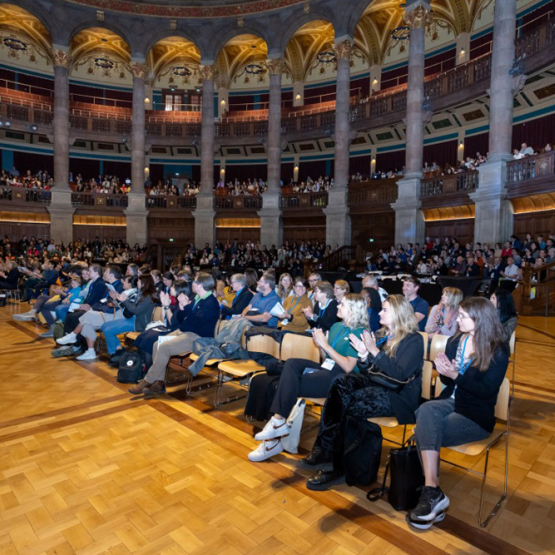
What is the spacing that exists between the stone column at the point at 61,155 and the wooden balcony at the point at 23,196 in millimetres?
724

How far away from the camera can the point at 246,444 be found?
12.1ft

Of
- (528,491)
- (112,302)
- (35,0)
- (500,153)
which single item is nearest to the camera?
(528,491)

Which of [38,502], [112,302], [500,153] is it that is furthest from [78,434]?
[500,153]

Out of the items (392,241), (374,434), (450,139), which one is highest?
(450,139)

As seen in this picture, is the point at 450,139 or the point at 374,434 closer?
the point at 374,434

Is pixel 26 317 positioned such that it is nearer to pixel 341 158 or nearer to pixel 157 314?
pixel 157 314

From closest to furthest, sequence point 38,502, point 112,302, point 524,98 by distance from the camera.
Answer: point 38,502 < point 112,302 < point 524,98

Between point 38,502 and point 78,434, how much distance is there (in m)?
1.02

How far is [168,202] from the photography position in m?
23.3

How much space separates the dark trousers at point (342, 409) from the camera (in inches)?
120

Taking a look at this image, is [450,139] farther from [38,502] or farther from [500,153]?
[38,502]

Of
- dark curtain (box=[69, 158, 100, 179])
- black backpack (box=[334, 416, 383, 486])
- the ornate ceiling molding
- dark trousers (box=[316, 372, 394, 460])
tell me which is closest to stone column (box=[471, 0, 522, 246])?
the ornate ceiling molding

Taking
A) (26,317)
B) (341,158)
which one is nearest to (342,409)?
(26,317)

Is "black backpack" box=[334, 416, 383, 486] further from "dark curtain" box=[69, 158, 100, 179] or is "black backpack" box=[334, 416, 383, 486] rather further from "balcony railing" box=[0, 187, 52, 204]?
"dark curtain" box=[69, 158, 100, 179]
